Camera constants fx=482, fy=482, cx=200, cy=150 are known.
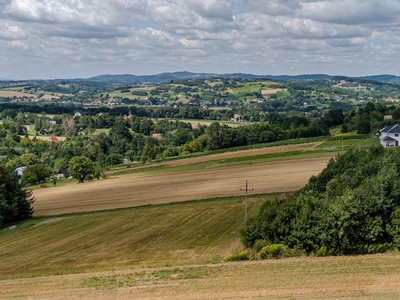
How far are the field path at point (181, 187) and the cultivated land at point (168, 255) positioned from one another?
18 centimetres

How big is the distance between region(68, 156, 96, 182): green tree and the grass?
124 ft

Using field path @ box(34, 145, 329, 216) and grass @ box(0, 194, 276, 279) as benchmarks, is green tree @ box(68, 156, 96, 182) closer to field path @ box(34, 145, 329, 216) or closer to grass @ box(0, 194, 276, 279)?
field path @ box(34, 145, 329, 216)

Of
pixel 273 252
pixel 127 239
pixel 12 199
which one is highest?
pixel 273 252

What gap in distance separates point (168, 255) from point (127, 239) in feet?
22.2

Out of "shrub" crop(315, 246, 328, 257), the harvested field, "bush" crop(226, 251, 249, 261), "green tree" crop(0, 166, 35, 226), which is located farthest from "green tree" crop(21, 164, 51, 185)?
"shrub" crop(315, 246, 328, 257)

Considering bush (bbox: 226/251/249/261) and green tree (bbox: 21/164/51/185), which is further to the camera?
green tree (bbox: 21/164/51/185)

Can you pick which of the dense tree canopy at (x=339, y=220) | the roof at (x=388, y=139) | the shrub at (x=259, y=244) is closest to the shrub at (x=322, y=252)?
the dense tree canopy at (x=339, y=220)

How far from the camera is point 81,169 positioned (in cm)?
9144

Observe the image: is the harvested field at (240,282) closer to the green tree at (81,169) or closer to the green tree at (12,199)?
the green tree at (12,199)

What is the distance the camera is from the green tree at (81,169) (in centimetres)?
9064

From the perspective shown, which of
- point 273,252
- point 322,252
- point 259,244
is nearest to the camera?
point 322,252

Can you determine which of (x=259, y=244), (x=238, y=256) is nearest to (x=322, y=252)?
(x=259, y=244)

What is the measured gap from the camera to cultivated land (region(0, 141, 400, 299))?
24.5 m

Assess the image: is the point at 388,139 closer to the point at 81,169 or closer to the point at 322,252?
the point at 81,169
